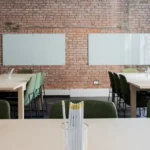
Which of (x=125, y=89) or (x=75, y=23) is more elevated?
(x=75, y=23)

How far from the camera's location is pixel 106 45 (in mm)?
7277

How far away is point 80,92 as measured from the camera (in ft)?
24.1

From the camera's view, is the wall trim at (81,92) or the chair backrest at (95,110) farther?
the wall trim at (81,92)

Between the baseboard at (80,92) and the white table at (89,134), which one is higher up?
the white table at (89,134)

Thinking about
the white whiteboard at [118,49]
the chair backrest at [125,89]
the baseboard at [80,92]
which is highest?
the white whiteboard at [118,49]

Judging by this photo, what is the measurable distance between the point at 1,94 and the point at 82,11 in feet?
12.3

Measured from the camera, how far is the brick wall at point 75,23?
7.18 metres

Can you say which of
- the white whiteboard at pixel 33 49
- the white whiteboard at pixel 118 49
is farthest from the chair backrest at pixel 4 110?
the white whiteboard at pixel 118 49

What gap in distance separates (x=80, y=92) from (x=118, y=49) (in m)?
1.62

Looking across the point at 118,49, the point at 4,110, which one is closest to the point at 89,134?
the point at 4,110

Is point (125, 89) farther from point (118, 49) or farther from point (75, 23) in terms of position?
point (75, 23)

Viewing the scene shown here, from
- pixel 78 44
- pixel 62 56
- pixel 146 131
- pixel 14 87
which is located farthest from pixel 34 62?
pixel 146 131

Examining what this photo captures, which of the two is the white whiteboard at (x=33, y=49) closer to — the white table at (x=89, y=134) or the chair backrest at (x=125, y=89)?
the chair backrest at (x=125, y=89)

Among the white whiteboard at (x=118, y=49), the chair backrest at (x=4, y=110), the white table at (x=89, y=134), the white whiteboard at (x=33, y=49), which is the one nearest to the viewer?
the white table at (x=89, y=134)
